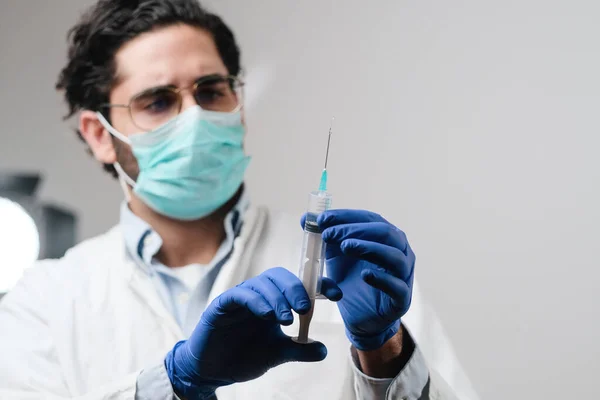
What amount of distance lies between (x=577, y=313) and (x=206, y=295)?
741 millimetres

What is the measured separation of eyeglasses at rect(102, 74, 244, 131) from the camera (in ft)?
3.85

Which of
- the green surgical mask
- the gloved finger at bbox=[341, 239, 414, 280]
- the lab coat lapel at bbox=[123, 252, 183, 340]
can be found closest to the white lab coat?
the lab coat lapel at bbox=[123, 252, 183, 340]

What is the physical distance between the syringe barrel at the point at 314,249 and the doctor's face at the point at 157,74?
48 cm

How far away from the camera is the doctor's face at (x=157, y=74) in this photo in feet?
3.85

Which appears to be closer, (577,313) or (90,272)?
(577,313)

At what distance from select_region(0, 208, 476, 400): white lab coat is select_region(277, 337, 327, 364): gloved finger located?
21 cm

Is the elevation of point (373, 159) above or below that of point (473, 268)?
above

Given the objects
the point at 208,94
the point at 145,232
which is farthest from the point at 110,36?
the point at 145,232

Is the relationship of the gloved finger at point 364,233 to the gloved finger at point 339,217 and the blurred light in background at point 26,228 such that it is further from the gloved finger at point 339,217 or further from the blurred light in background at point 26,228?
the blurred light in background at point 26,228

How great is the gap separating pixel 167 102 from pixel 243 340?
55 centimetres

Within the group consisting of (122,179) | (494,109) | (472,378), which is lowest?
(472,378)

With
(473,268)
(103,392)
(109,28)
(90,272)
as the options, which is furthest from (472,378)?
(109,28)

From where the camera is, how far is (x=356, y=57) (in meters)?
1.21

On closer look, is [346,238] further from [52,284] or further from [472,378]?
[52,284]
